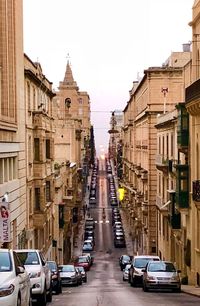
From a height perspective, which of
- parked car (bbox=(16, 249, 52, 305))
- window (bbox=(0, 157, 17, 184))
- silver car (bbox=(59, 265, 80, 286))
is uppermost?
window (bbox=(0, 157, 17, 184))

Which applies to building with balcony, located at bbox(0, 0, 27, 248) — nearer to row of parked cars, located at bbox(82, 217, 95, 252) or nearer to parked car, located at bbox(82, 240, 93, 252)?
parked car, located at bbox(82, 240, 93, 252)

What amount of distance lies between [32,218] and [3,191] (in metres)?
10.8

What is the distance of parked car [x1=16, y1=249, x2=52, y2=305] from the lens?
20.5 meters

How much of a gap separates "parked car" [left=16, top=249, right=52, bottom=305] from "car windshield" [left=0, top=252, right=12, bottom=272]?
5.65 metres

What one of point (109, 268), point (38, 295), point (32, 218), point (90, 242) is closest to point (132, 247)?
point (90, 242)

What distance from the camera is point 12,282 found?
13508 millimetres

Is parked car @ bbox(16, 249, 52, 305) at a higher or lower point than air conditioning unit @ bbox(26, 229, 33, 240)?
higher

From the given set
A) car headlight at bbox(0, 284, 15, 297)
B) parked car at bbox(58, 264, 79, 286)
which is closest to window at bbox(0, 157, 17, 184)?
parked car at bbox(58, 264, 79, 286)

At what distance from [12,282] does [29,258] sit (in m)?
8.35

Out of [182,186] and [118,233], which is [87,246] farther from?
[182,186]

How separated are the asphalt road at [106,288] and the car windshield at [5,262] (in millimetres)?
7959

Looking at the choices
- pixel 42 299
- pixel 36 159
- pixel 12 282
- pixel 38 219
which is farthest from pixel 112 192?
pixel 12 282

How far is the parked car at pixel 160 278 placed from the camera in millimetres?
30344

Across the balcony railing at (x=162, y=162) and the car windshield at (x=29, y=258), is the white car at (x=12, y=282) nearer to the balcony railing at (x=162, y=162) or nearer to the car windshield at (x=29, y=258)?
the car windshield at (x=29, y=258)
